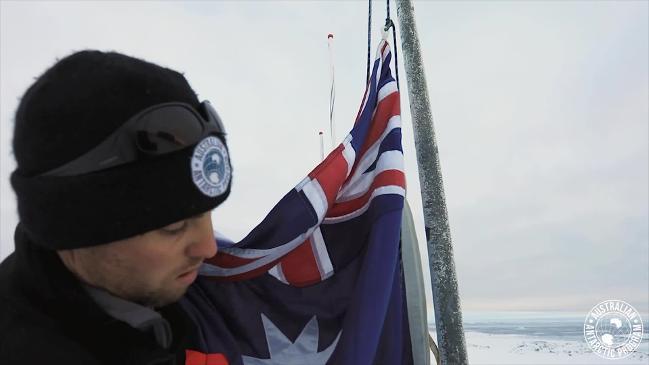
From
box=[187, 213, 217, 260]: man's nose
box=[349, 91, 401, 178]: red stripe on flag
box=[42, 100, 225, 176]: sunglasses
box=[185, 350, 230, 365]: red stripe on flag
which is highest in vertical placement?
box=[349, 91, 401, 178]: red stripe on flag

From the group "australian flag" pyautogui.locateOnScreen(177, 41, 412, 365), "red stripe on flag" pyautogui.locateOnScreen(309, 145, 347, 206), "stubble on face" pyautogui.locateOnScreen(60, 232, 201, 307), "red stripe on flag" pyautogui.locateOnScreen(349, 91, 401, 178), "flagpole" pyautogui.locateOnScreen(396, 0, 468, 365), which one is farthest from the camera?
"flagpole" pyautogui.locateOnScreen(396, 0, 468, 365)

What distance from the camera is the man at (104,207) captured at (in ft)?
3.56

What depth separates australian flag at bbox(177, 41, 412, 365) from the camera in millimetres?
1926

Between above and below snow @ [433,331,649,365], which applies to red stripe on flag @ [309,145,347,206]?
above

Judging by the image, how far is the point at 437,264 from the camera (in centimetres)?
252

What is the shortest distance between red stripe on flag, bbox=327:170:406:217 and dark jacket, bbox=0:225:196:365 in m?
1.09

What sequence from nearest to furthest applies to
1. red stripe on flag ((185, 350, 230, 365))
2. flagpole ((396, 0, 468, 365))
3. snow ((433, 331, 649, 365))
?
red stripe on flag ((185, 350, 230, 365))
flagpole ((396, 0, 468, 365))
snow ((433, 331, 649, 365))

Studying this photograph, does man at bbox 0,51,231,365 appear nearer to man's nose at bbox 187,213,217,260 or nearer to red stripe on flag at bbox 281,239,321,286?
man's nose at bbox 187,213,217,260

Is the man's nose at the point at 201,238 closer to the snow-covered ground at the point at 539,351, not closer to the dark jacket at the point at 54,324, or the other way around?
the dark jacket at the point at 54,324

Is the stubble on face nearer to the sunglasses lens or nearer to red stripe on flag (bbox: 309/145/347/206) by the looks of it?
the sunglasses lens

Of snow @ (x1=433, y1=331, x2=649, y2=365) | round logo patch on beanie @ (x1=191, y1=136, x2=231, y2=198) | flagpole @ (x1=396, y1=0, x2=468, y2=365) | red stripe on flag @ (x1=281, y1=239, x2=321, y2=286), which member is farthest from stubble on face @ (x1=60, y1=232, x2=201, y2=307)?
snow @ (x1=433, y1=331, x2=649, y2=365)

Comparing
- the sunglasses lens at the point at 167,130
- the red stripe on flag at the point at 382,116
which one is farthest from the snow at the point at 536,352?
the sunglasses lens at the point at 167,130

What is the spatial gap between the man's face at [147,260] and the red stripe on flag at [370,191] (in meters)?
0.98

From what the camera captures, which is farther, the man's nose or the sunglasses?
the man's nose
